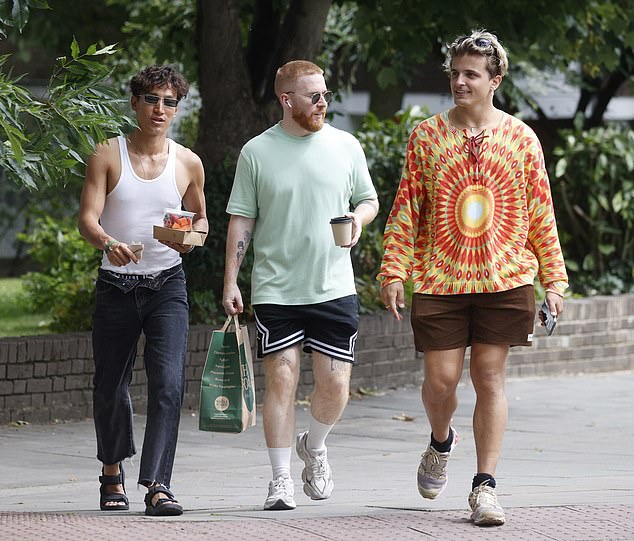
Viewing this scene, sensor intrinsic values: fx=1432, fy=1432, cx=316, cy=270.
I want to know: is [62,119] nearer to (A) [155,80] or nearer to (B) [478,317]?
(A) [155,80]

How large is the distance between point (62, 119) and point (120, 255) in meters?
0.58

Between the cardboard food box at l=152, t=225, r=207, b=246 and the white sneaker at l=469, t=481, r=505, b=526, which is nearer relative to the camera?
the white sneaker at l=469, t=481, r=505, b=526

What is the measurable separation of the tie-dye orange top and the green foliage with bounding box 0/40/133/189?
3.88ft

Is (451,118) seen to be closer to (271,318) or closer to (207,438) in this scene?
(271,318)

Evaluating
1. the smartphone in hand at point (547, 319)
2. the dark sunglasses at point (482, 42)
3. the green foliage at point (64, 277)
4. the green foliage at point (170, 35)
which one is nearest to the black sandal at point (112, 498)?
the smartphone in hand at point (547, 319)

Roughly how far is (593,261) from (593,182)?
33.8 inches

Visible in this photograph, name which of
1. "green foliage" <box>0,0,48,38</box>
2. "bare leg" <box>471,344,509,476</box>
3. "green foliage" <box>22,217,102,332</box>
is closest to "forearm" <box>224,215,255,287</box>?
"bare leg" <box>471,344,509,476</box>

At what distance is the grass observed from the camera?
503 inches

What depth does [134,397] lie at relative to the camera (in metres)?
9.51

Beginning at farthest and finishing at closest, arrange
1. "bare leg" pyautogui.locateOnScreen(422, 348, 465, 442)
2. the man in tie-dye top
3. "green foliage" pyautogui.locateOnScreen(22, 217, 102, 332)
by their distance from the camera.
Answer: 1. "green foliage" pyautogui.locateOnScreen(22, 217, 102, 332)
2. "bare leg" pyautogui.locateOnScreen(422, 348, 465, 442)
3. the man in tie-dye top

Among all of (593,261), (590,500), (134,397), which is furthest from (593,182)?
(590,500)

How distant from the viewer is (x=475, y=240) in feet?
18.4

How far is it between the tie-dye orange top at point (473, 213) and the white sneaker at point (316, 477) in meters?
0.90

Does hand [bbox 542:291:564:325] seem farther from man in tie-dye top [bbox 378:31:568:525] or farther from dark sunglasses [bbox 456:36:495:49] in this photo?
dark sunglasses [bbox 456:36:495:49]
